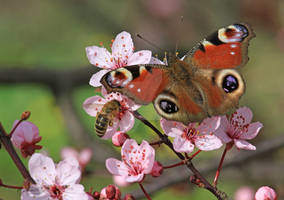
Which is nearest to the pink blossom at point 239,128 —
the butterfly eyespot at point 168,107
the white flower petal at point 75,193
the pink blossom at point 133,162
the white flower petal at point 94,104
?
the butterfly eyespot at point 168,107

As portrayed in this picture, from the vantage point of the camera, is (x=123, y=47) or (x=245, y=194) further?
(x=245, y=194)

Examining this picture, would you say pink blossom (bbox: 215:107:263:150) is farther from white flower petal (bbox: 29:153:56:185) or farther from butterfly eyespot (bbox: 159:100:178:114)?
white flower petal (bbox: 29:153:56:185)

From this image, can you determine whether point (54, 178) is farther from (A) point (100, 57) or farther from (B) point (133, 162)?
(A) point (100, 57)

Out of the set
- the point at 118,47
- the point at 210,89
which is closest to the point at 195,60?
the point at 210,89

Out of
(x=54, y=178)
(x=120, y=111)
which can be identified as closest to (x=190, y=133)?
(x=120, y=111)

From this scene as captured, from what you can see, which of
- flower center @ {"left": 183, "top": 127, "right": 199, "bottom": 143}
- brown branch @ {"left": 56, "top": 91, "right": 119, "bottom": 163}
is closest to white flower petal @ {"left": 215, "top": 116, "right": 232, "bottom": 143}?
flower center @ {"left": 183, "top": 127, "right": 199, "bottom": 143}

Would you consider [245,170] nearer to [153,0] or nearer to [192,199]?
[192,199]

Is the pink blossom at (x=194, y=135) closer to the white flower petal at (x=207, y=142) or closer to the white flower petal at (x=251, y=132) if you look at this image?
the white flower petal at (x=207, y=142)
